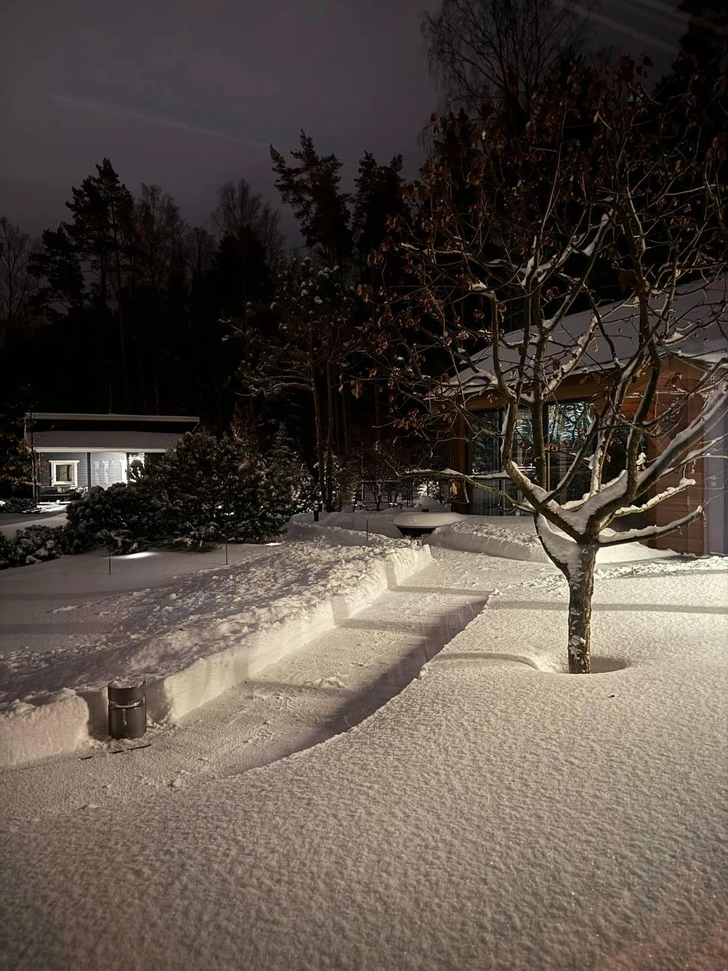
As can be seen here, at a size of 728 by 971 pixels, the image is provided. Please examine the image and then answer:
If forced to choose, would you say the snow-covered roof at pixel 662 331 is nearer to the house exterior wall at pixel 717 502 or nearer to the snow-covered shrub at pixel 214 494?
the house exterior wall at pixel 717 502

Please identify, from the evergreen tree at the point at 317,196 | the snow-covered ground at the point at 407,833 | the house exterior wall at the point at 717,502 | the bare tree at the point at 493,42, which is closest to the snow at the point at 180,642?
the snow-covered ground at the point at 407,833

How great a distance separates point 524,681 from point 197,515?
1100cm

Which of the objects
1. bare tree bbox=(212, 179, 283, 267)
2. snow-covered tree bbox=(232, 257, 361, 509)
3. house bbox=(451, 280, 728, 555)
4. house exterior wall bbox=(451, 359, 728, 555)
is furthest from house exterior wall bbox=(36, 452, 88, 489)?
house exterior wall bbox=(451, 359, 728, 555)

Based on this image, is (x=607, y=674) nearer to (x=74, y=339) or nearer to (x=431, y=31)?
(x=431, y=31)

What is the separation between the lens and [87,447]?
2795 centimetres

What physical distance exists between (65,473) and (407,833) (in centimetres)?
2840

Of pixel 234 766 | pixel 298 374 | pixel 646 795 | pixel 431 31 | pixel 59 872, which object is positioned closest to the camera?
pixel 59 872

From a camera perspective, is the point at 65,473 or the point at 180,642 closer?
the point at 180,642

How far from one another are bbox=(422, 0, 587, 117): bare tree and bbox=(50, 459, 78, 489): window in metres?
19.5

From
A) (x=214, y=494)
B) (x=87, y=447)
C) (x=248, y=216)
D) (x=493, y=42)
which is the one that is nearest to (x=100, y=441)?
(x=87, y=447)

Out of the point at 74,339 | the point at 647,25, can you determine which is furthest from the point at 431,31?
the point at 74,339

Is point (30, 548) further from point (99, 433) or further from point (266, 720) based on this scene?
point (99, 433)

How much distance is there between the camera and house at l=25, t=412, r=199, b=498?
91.6 ft

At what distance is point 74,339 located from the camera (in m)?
36.9
